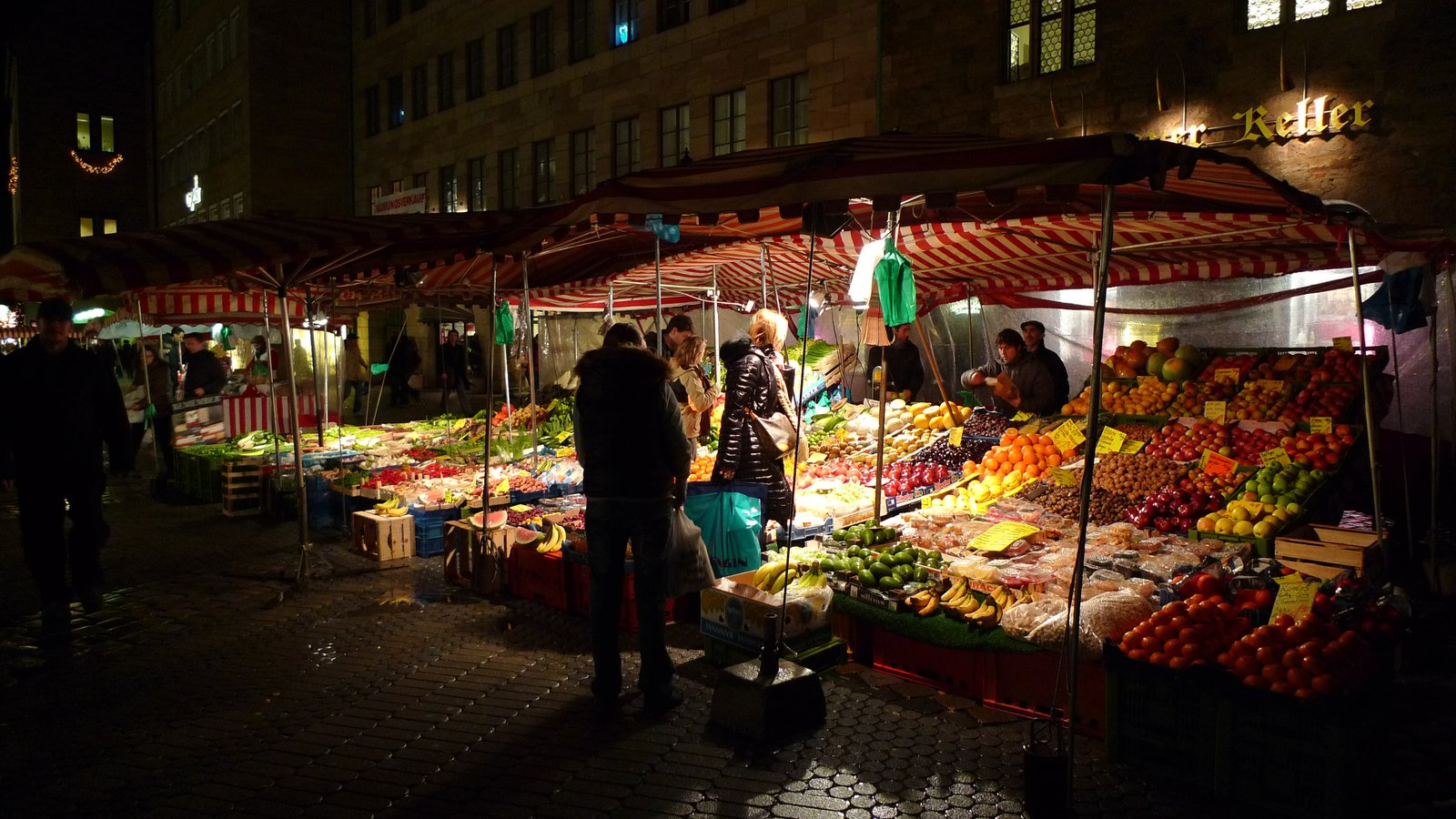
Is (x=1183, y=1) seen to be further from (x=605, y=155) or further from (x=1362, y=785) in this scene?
(x=605, y=155)

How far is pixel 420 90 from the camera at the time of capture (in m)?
29.5

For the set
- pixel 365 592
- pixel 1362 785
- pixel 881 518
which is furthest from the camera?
pixel 881 518

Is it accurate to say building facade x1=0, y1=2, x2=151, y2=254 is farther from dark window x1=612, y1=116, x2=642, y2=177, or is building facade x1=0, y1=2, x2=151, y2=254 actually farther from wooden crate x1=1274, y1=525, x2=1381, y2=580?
wooden crate x1=1274, y1=525, x2=1381, y2=580

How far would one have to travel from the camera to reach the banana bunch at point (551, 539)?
7.27 meters

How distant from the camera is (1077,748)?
4.48 m

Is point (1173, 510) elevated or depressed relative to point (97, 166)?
depressed

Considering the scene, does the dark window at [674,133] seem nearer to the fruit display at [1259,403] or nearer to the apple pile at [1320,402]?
the fruit display at [1259,403]

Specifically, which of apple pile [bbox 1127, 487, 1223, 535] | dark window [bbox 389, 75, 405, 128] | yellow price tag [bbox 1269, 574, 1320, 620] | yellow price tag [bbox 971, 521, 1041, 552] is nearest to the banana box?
yellow price tag [bbox 971, 521, 1041, 552]

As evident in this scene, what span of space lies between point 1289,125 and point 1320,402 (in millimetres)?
5922

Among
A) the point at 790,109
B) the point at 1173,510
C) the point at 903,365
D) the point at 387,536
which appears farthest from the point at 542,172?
the point at 1173,510

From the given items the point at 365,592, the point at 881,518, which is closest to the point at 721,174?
the point at 881,518

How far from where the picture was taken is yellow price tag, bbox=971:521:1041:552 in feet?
20.5

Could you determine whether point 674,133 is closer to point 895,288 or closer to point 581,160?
point 581,160

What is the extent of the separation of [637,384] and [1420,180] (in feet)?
36.8
